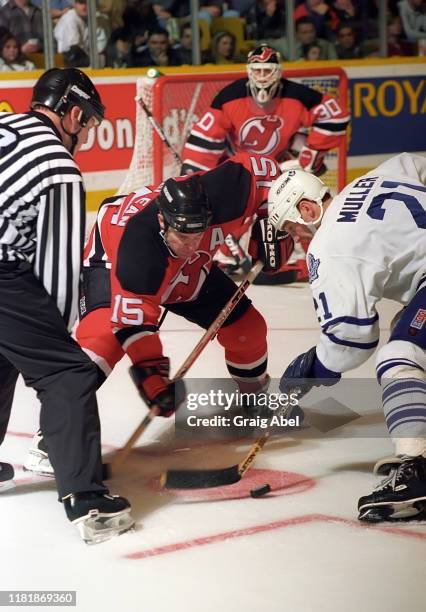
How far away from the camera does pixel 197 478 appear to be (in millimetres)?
3172

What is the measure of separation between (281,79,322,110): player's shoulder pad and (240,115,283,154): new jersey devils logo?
153 millimetres

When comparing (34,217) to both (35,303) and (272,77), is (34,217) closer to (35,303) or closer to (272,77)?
(35,303)

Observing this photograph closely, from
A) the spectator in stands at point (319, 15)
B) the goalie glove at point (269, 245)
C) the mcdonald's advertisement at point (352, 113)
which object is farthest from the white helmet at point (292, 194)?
the spectator in stands at point (319, 15)

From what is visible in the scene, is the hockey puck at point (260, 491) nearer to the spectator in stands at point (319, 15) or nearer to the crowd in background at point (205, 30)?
the crowd in background at point (205, 30)

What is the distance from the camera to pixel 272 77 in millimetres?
5941

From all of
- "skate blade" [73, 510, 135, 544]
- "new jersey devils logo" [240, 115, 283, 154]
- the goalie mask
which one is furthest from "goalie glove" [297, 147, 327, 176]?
"skate blade" [73, 510, 135, 544]

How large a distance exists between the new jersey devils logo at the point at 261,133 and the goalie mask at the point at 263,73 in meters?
0.10

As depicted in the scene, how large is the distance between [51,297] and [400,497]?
988mm

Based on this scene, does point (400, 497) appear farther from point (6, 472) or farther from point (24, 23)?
point (24, 23)

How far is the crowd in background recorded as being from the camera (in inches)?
274

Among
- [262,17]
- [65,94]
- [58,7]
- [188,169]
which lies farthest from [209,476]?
[262,17]

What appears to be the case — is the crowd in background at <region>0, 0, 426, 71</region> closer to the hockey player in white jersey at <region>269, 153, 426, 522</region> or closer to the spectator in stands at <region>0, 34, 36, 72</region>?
the spectator in stands at <region>0, 34, 36, 72</region>

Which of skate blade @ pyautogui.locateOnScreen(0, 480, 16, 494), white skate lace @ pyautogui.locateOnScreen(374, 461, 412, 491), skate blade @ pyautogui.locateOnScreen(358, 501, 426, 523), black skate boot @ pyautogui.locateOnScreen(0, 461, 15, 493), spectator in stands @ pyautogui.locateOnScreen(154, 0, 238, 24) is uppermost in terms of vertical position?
spectator in stands @ pyautogui.locateOnScreen(154, 0, 238, 24)

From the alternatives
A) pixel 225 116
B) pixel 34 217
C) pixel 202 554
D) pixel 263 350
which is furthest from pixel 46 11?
pixel 202 554
